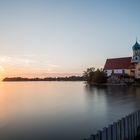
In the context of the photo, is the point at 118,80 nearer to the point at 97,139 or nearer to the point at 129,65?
the point at 129,65

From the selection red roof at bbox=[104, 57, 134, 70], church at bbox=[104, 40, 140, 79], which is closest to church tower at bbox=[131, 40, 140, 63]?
church at bbox=[104, 40, 140, 79]

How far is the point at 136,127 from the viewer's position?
11320mm

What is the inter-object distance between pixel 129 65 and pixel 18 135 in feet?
304

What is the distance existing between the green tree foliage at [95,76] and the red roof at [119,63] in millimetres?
7381

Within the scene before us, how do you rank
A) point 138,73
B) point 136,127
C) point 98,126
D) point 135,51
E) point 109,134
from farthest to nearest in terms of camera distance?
point 135,51, point 138,73, point 98,126, point 136,127, point 109,134

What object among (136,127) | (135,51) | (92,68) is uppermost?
(135,51)

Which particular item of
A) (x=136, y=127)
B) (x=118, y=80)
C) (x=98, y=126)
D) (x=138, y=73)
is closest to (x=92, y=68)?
(x=118, y=80)

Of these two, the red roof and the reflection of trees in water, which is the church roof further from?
the reflection of trees in water

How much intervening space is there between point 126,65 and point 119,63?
14.6 feet

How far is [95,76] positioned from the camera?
10319 centimetres

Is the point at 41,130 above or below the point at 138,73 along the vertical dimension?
below

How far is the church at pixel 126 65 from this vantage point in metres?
98.5

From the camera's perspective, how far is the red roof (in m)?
104

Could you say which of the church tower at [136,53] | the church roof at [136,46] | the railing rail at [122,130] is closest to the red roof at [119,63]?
the church tower at [136,53]
